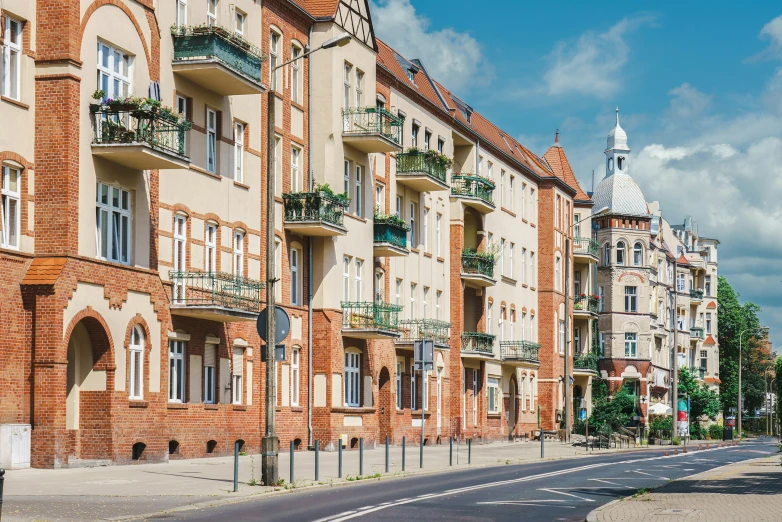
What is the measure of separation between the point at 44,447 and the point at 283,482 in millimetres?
6283

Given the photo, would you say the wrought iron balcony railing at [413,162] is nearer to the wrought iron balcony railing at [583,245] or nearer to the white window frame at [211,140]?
the white window frame at [211,140]

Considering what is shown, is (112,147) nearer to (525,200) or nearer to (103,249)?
(103,249)

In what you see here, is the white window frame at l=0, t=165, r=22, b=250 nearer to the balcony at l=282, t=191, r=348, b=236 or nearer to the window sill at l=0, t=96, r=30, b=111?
the window sill at l=0, t=96, r=30, b=111

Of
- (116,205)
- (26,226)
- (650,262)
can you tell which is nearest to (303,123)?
(116,205)

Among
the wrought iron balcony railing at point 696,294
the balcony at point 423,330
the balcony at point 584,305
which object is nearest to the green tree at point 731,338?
the wrought iron balcony railing at point 696,294

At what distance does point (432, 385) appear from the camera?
173 ft

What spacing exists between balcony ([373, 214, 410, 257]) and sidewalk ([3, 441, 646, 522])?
1208cm

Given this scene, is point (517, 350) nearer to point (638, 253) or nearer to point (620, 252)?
point (620, 252)

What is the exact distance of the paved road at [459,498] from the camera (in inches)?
704

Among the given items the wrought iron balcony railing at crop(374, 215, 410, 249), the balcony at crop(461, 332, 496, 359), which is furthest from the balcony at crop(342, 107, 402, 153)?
the balcony at crop(461, 332, 496, 359)

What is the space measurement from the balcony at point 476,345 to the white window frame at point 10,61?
32.1 metres

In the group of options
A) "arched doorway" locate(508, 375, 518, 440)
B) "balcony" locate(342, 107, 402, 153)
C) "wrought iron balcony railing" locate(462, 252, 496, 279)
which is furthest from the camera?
"arched doorway" locate(508, 375, 518, 440)

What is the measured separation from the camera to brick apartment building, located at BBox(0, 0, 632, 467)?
2719cm

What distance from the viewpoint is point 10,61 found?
1059 inches
